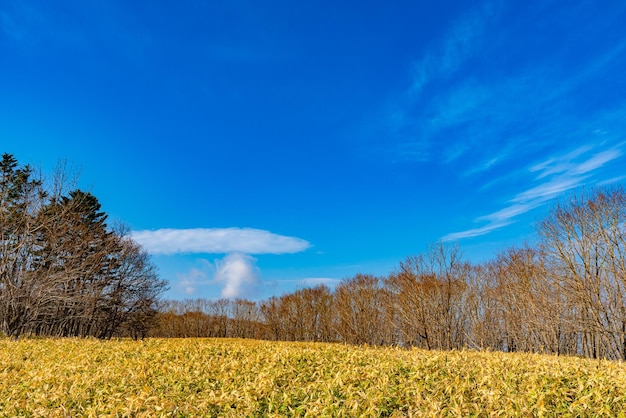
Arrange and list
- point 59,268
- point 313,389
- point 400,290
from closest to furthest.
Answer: point 313,389
point 59,268
point 400,290

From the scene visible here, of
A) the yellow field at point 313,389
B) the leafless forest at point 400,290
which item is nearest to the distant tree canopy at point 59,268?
the leafless forest at point 400,290

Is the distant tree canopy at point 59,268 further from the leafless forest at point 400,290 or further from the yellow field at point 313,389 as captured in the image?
the yellow field at point 313,389

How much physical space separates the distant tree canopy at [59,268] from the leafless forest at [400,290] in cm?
8

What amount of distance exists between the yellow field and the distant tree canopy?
38.9ft

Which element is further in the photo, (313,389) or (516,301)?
(516,301)

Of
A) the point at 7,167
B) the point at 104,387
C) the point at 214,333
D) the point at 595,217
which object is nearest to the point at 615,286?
the point at 595,217

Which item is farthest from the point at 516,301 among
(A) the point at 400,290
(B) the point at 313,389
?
(B) the point at 313,389

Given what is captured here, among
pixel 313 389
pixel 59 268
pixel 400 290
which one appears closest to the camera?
pixel 313 389

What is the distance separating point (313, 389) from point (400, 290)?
24933mm

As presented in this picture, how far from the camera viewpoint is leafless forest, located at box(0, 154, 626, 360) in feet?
53.1

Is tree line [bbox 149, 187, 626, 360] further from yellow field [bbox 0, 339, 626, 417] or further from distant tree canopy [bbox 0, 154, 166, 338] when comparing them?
distant tree canopy [bbox 0, 154, 166, 338]

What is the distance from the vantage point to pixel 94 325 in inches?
1142

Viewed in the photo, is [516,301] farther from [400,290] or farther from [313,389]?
[313,389]

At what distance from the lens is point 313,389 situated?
3881 millimetres
